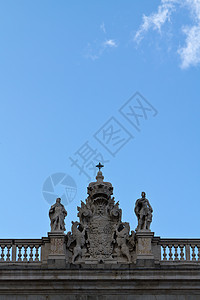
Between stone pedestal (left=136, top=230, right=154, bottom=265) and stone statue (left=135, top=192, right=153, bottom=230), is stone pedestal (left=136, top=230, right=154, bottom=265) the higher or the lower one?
the lower one

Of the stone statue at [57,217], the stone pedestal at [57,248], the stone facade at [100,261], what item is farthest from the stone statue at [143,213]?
the stone pedestal at [57,248]

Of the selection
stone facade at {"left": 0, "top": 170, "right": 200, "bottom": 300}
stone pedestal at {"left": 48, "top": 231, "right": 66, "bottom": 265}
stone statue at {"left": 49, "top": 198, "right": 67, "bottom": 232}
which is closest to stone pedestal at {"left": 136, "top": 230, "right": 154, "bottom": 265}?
stone facade at {"left": 0, "top": 170, "right": 200, "bottom": 300}

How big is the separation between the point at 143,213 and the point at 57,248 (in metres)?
2.94

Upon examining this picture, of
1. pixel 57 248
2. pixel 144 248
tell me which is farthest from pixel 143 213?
pixel 57 248

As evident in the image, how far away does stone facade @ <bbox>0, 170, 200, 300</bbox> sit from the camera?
83.8 ft

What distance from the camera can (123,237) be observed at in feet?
87.4

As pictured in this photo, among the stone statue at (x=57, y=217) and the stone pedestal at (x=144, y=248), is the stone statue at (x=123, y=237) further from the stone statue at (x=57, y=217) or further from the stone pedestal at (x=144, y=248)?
the stone statue at (x=57, y=217)

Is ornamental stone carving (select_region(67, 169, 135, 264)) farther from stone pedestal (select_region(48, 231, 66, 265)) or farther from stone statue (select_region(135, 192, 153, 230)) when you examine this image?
stone statue (select_region(135, 192, 153, 230))

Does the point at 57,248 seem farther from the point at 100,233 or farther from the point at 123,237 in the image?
the point at 123,237

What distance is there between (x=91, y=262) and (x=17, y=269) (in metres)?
2.29

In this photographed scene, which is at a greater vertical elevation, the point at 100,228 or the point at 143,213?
the point at 143,213

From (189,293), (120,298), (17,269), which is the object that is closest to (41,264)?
(17,269)

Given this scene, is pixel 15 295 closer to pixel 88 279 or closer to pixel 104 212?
pixel 88 279

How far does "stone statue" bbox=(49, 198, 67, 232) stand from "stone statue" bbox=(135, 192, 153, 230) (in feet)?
7.67
